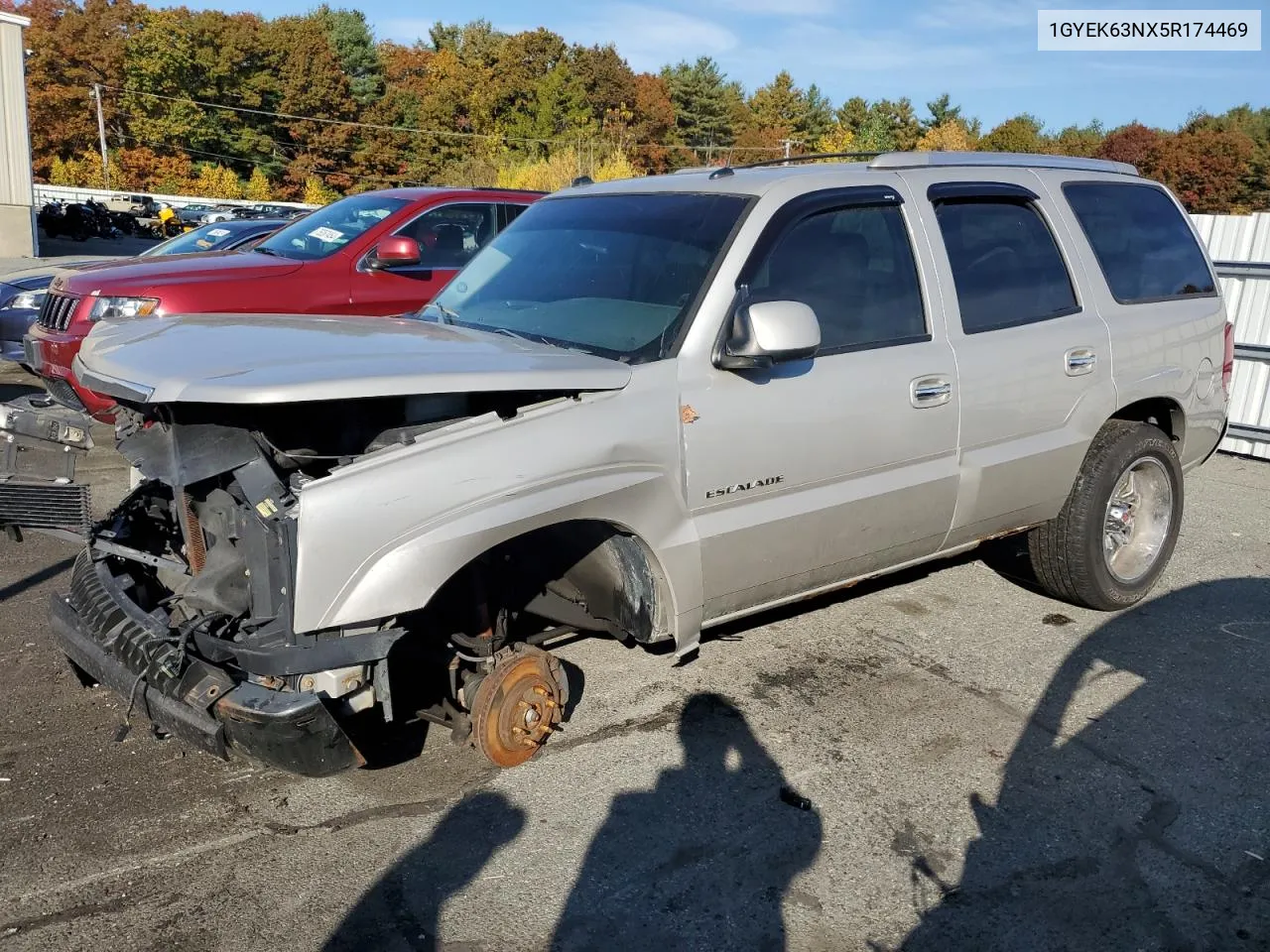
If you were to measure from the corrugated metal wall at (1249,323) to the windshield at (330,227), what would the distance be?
6731 mm

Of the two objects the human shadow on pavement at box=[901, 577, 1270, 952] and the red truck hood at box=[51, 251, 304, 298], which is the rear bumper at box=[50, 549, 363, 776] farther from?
the red truck hood at box=[51, 251, 304, 298]

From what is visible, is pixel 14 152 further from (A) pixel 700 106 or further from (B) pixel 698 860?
(A) pixel 700 106

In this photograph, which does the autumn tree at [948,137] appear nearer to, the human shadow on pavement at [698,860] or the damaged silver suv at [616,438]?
the damaged silver suv at [616,438]

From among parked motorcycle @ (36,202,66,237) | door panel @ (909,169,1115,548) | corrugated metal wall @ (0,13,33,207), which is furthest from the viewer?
parked motorcycle @ (36,202,66,237)

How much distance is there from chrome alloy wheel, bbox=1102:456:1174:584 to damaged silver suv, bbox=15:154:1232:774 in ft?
0.18

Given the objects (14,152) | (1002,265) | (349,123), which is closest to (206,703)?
(1002,265)

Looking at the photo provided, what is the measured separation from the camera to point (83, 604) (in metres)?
3.55

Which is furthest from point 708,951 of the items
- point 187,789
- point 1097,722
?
point 1097,722

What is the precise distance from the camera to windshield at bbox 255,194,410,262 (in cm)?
771

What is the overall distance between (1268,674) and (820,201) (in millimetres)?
2831

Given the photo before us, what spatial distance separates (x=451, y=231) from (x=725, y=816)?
578 centimetres

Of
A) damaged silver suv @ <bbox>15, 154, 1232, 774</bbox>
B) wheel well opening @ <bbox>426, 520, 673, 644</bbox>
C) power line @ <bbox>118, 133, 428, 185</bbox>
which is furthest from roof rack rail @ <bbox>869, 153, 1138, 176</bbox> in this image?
power line @ <bbox>118, 133, 428, 185</bbox>

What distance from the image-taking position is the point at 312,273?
7.36 m

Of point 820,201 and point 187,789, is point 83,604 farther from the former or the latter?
point 820,201
